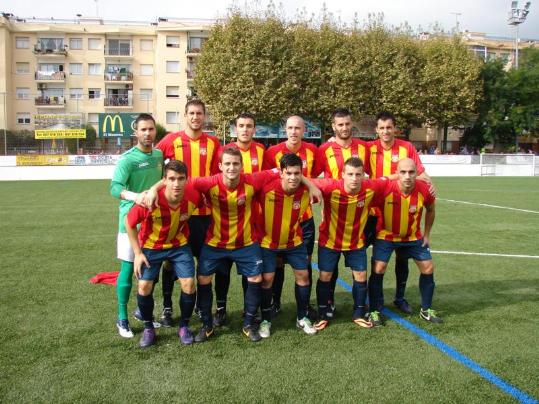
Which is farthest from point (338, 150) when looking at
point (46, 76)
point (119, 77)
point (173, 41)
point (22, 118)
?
point (22, 118)

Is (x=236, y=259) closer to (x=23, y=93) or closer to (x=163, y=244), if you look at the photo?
(x=163, y=244)

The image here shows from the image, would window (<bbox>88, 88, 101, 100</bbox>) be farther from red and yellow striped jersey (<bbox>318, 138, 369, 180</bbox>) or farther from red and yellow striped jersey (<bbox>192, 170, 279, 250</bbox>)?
red and yellow striped jersey (<bbox>192, 170, 279, 250</bbox>)

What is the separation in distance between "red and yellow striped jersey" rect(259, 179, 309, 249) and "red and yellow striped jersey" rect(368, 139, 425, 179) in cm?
108

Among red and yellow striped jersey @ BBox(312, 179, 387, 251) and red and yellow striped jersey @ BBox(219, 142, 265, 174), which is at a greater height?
red and yellow striped jersey @ BBox(219, 142, 265, 174)

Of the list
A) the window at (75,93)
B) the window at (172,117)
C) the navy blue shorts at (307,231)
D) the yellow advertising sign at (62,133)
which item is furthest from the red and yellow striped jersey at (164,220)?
the window at (75,93)

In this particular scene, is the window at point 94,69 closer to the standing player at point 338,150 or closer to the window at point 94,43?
the window at point 94,43

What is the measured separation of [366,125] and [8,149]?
2493 cm

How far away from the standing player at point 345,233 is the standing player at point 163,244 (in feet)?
3.93

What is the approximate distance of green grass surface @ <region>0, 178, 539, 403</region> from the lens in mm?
3271

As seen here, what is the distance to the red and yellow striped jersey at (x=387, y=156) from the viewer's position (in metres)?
5.09

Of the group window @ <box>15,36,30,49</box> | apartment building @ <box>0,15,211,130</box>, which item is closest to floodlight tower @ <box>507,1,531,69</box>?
apartment building @ <box>0,15,211,130</box>

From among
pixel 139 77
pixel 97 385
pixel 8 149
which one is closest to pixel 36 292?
pixel 97 385

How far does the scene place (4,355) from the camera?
382 centimetres

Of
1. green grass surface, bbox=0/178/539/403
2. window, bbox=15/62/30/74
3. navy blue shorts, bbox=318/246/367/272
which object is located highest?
window, bbox=15/62/30/74
